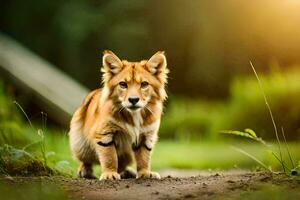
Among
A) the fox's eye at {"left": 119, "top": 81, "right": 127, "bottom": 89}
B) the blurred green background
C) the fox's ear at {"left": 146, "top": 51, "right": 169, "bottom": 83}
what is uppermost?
the blurred green background

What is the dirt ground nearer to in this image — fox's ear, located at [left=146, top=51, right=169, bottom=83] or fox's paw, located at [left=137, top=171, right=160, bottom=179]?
fox's paw, located at [left=137, top=171, right=160, bottom=179]

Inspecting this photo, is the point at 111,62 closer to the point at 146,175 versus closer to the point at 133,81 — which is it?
A: the point at 133,81

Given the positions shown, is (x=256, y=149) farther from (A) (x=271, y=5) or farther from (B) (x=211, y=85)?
(A) (x=271, y=5)

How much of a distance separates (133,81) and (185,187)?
0.72 m

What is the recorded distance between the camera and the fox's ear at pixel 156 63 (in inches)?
194

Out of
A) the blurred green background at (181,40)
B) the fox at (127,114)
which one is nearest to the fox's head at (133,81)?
the fox at (127,114)

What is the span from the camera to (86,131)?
5203mm

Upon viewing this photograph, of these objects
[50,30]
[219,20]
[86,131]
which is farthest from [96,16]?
[86,131]

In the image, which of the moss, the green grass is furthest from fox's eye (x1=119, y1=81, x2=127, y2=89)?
the green grass

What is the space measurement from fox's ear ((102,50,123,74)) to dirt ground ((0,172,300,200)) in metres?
0.60

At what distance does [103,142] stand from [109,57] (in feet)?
1.40

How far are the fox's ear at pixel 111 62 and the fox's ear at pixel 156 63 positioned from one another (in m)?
0.15

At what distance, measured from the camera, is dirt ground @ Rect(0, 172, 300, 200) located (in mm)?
4152

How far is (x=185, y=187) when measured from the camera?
170 inches
